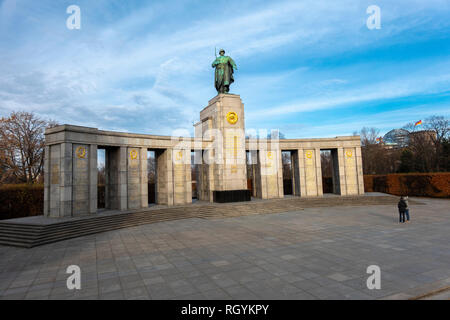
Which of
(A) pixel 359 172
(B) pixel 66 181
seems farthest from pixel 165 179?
(A) pixel 359 172

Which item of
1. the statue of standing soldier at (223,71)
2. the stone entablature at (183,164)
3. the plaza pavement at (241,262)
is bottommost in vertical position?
the plaza pavement at (241,262)

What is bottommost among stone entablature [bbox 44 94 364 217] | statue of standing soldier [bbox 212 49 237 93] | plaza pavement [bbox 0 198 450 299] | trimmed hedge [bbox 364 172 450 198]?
plaza pavement [bbox 0 198 450 299]

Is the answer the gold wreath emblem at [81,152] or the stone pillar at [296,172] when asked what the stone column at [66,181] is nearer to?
the gold wreath emblem at [81,152]

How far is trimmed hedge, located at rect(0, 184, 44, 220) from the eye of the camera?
22.0 meters

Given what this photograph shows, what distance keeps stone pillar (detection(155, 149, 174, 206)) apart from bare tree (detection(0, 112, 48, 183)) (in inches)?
623

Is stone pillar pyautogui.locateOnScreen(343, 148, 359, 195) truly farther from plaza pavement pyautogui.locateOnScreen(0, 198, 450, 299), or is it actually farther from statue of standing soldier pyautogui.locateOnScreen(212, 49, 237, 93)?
statue of standing soldier pyautogui.locateOnScreen(212, 49, 237, 93)

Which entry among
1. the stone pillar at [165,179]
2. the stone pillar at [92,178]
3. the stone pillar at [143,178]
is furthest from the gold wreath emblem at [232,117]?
the stone pillar at [92,178]

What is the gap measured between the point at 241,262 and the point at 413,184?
32.7m

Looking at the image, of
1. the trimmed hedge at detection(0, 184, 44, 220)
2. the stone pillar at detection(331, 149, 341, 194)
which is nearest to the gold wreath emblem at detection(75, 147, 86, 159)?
the trimmed hedge at detection(0, 184, 44, 220)

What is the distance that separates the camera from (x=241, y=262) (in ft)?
31.2

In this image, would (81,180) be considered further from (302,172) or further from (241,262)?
(302,172)

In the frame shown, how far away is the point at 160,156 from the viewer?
2558cm

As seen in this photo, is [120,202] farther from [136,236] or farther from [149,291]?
[149,291]

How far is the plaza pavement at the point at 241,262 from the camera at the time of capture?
716 centimetres
